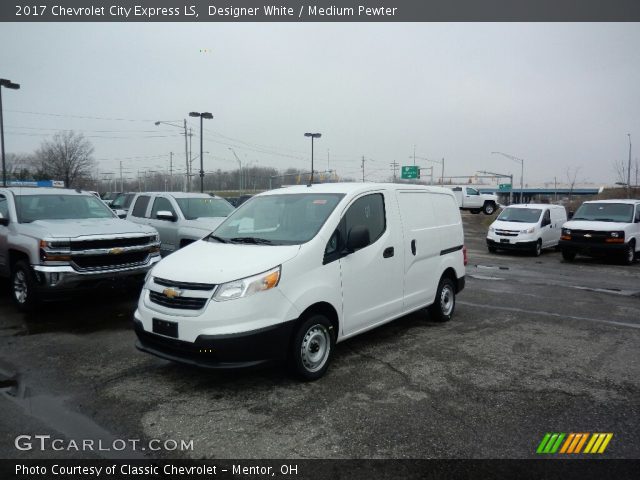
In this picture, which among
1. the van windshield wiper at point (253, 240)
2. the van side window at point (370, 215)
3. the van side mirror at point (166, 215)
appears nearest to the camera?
the van windshield wiper at point (253, 240)

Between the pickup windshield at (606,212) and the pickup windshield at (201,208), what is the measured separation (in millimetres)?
12019

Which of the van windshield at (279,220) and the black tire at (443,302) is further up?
the van windshield at (279,220)

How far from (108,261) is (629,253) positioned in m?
14.6

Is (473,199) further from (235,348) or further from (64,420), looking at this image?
(64,420)

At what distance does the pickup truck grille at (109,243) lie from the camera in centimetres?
726

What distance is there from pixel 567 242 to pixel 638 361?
10761 millimetres

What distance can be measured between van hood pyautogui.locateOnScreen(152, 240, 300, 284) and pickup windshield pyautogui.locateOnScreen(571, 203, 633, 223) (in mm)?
14239

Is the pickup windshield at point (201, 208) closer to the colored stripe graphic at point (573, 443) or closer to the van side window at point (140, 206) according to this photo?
the van side window at point (140, 206)

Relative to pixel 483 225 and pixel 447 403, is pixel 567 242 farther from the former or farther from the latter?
pixel 483 225

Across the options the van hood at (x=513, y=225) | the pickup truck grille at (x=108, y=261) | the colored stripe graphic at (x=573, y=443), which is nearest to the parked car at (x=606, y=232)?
the van hood at (x=513, y=225)

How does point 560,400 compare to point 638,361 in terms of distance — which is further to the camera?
point 638,361

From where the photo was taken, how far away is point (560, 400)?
4449 mm

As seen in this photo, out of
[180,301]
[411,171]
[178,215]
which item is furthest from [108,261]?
[411,171]

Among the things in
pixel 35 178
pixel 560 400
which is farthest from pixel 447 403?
pixel 35 178
